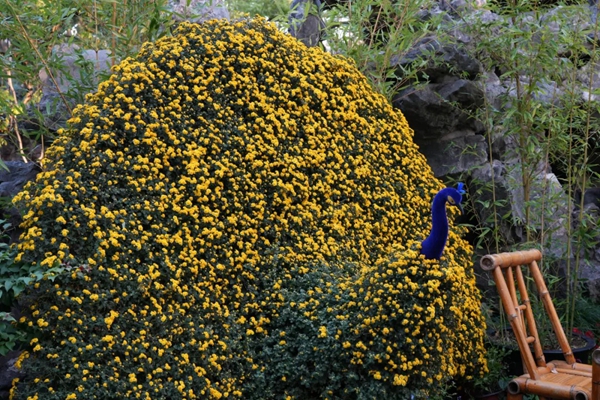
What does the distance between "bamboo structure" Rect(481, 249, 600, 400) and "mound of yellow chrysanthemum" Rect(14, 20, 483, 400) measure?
25 centimetres

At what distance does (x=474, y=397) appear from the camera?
15.6ft

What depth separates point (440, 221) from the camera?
11.6ft

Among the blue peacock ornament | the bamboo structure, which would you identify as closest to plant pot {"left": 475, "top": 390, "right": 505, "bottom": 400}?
the bamboo structure

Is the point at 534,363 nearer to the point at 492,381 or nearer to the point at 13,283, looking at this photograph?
the point at 492,381

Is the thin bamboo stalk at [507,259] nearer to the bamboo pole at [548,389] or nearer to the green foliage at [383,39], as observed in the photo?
the bamboo pole at [548,389]

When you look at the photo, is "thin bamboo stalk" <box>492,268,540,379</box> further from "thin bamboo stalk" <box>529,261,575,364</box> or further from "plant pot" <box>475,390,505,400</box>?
"plant pot" <box>475,390,505,400</box>

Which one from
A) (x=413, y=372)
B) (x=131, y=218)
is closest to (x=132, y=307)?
(x=131, y=218)

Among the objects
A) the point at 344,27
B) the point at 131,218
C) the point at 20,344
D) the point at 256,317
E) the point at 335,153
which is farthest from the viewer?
the point at 344,27

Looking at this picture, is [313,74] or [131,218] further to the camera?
[313,74]

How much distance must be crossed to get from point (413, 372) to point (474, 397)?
1.32 meters

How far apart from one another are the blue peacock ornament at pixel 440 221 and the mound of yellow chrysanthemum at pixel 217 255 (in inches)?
2.5

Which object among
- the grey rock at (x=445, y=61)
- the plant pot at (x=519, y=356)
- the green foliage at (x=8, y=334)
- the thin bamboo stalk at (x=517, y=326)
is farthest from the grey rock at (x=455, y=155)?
the green foliage at (x=8, y=334)

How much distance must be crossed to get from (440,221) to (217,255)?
1102 mm

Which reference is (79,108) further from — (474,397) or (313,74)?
(474,397)
